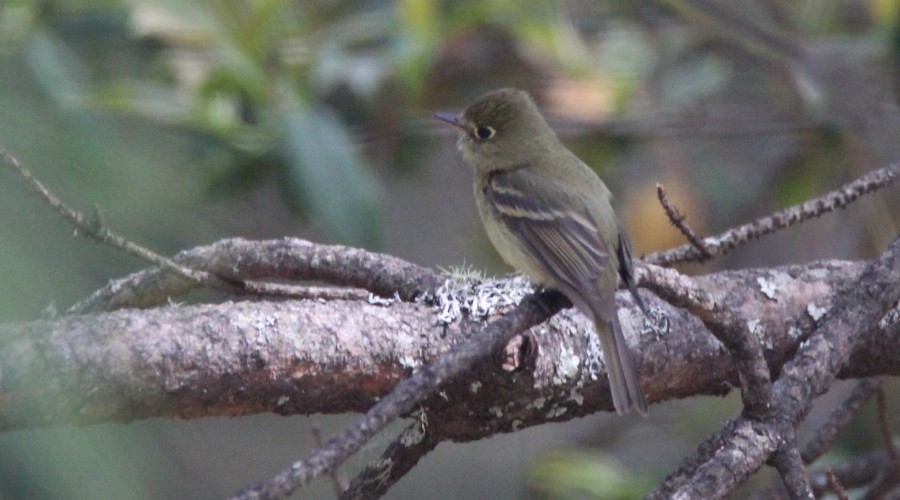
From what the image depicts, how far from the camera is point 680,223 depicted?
240 centimetres

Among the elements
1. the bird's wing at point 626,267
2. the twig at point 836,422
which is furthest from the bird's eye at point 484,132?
the twig at point 836,422

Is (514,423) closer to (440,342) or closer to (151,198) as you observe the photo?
(440,342)

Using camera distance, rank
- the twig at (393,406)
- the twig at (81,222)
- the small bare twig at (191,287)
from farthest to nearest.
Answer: the small bare twig at (191,287) → the twig at (393,406) → the twig at (81,222)

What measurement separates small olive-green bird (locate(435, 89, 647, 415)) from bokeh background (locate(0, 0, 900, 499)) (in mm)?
487

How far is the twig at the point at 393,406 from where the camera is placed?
4.57 feet

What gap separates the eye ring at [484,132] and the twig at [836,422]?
62.2 inches

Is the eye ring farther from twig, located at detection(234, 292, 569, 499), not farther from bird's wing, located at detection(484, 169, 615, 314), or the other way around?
twig, located at detection(234, 292, 569, 499)

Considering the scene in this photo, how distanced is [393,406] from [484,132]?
7.74ft

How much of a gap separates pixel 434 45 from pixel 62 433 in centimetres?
348

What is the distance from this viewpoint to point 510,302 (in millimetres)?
2418

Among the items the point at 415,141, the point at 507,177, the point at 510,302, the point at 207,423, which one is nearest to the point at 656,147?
the point at 415,141

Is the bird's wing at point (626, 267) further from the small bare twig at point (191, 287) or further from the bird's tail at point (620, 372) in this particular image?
the small bare twig at point (191, 287)

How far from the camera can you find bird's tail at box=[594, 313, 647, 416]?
228 centimetres

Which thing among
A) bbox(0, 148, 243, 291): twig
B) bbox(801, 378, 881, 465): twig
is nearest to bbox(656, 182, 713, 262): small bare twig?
bbox(801, 378, 881, 465): twig
